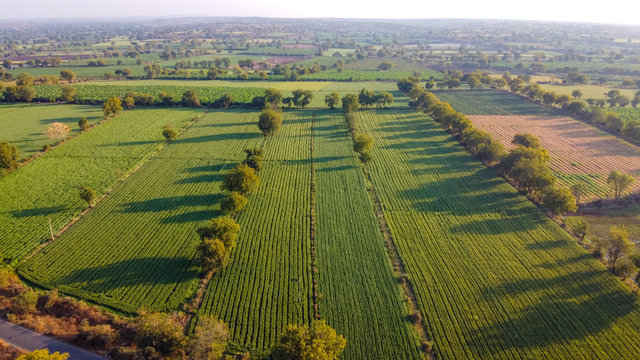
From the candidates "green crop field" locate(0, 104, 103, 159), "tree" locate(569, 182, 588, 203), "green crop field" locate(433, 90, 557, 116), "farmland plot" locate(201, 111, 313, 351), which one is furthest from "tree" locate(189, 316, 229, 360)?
"green crop field" locate(433, 90, 557, 116)

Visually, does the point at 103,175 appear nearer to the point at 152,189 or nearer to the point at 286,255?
the point at 152,189

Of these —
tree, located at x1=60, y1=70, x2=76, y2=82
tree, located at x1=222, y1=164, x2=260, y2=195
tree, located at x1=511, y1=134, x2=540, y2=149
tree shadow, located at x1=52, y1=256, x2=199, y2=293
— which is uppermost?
tree, located at x1=60, y1=70, x2=76, y2=82

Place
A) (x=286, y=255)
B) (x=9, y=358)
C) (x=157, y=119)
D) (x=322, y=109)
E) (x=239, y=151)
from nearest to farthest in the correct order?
(x=9, y=358), (x=286, y=255), (x=239, y=151), (x=157, y=119), (x=322, y=109)

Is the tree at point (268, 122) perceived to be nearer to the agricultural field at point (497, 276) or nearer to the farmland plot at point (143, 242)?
the farmland plot at point (143, 242)

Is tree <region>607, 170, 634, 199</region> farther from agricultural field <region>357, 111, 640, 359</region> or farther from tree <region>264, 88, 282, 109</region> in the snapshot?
tree <region>264, 88, 282, 109</region>

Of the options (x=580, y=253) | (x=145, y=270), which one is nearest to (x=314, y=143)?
(x=145, y=270)
